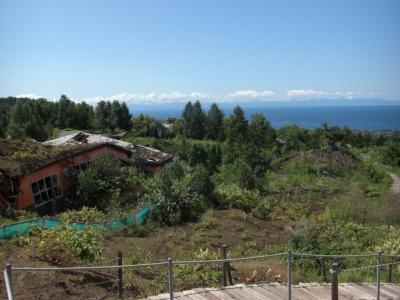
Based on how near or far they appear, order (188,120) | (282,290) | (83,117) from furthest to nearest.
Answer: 1. (188,120)
2. (83,117)
3. (282,290)

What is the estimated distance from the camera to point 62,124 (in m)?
63.1

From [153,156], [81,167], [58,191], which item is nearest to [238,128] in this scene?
[153,156]

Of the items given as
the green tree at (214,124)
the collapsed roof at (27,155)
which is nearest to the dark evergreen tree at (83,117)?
the green tree at (214,124)

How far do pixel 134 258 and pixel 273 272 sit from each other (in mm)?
3695

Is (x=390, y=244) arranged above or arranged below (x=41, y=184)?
below

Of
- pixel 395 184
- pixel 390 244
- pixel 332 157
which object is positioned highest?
pixel 390 244

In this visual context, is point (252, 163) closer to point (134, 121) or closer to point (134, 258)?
point (134, 258)

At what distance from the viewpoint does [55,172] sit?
20.1 meters

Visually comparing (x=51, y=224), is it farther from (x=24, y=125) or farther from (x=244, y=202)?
(x=24, y=125)

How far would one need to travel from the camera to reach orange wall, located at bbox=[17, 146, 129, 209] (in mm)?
17891

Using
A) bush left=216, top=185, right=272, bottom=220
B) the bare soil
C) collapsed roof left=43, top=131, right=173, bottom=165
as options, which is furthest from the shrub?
collapsed roof left=43, top=131, right=173, bottom=165

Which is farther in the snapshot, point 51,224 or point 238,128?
point 238,128

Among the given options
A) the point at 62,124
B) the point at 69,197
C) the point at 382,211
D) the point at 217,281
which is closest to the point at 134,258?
the point at 217,281

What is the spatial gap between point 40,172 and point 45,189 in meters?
0.92
